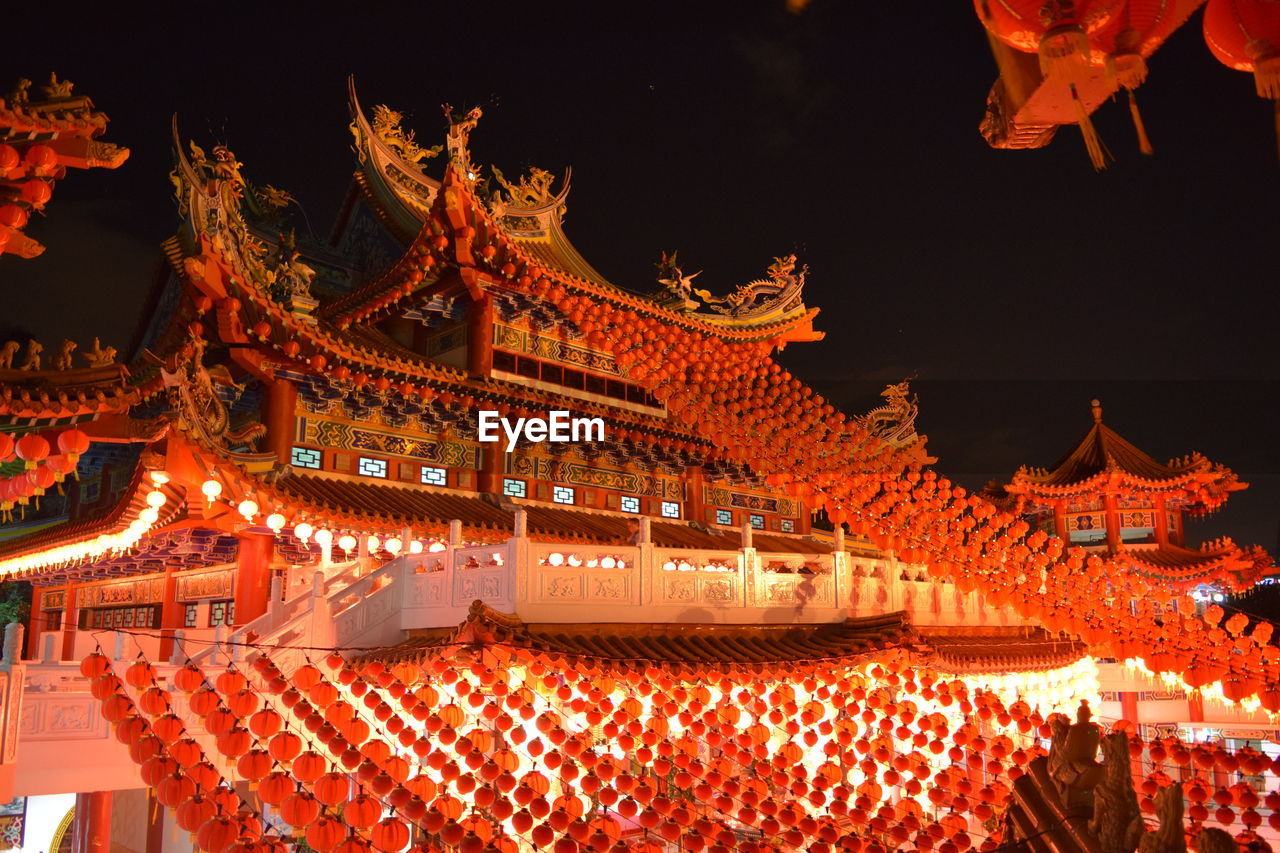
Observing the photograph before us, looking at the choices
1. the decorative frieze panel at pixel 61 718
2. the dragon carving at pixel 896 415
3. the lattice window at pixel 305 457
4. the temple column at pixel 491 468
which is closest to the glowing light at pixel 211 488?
the lattice window at pixel 305 457

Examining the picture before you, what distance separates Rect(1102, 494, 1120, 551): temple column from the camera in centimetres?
2547

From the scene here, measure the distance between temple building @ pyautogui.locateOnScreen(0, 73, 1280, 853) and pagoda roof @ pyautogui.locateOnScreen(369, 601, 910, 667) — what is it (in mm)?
51

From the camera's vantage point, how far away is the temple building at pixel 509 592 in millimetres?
7672

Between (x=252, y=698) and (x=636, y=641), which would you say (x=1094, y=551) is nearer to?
(x=636, y=641)

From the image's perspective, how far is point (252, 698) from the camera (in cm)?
743

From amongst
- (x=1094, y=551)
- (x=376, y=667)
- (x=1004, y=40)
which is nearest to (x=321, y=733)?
(x=376, y=667)

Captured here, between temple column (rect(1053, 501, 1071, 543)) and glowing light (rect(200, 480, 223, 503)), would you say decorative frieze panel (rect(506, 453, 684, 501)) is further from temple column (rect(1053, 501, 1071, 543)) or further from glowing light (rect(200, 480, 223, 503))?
temple column (rect(1053, 501, 1071, 543))

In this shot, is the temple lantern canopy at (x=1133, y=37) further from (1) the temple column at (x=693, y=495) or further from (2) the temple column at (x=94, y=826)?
(1) the temple column at (x=693, y=495)

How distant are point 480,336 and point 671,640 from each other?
25.6 feet

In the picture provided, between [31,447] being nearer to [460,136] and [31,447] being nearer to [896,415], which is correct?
[460,136]

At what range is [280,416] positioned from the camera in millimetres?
13469

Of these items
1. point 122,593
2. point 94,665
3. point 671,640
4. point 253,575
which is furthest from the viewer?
point 122,593

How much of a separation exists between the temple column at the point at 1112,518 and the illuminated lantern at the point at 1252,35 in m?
24.0

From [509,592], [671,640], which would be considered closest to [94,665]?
[509,592]
